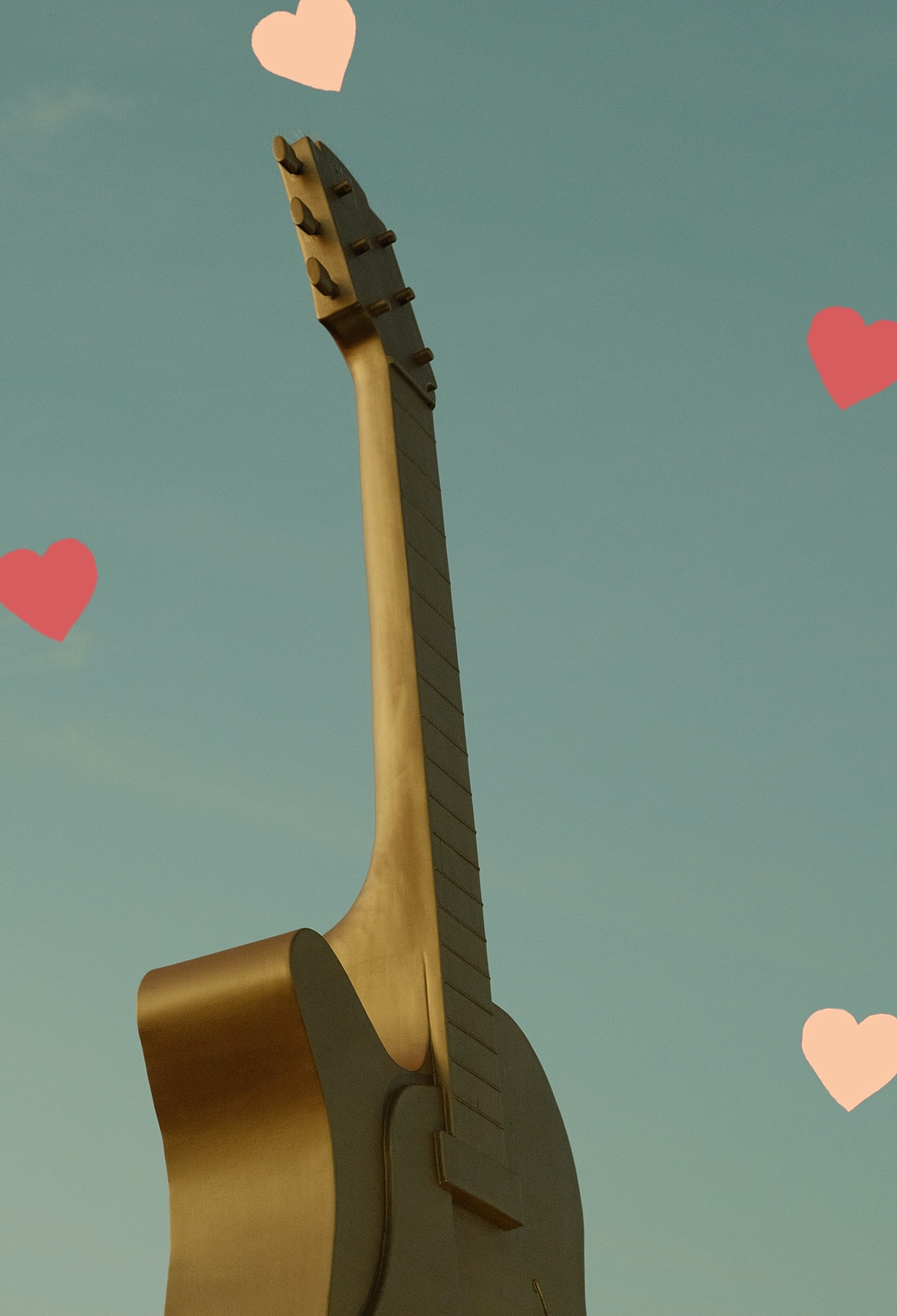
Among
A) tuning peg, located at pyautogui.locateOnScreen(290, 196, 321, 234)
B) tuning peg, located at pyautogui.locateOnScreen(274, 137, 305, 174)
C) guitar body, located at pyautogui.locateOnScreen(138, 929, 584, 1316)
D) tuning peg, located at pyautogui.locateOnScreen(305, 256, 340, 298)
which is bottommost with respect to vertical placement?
guitar body, located at pyautogui.locateOnScreen(138, 929, 584, 1316)

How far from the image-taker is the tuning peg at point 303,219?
379cm

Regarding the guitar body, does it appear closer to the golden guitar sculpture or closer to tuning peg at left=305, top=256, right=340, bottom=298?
the golden guitar sculpture

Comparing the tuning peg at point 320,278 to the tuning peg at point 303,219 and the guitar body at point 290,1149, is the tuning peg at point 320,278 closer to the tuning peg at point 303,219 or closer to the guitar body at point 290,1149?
the tuning peg at point 303,219

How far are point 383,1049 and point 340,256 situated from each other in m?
1.90

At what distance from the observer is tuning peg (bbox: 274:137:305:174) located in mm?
3812

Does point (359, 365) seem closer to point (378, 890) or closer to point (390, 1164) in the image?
point (378, 890)

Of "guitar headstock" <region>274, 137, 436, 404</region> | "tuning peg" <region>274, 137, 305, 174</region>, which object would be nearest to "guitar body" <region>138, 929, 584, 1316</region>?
"guitar headstock" <region>274, 137, 436, 404</region>

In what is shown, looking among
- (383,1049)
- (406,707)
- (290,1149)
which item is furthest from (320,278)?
(290,1149)

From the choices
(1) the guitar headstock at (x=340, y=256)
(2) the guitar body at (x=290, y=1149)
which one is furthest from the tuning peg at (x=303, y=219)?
(2) the guitar body at (x=290, y=1149)

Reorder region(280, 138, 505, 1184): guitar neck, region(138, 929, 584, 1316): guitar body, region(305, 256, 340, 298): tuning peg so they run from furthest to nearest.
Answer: region(305, 256, 340, 298): tuning peg < region(280, 138, 505, 1184): guitar neck < region(138, 929, 584, 1316): guitar body

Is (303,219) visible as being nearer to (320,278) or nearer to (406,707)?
(320,278)

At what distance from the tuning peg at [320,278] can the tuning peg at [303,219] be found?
0.08 m

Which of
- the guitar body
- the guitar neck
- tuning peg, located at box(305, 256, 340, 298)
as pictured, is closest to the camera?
the guitar body

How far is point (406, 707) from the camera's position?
343cm
